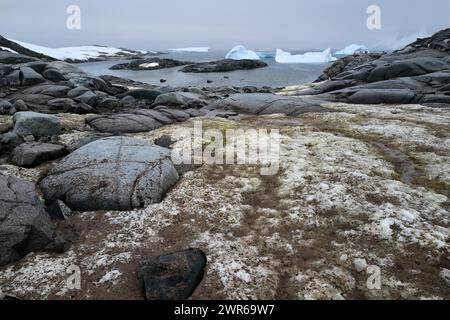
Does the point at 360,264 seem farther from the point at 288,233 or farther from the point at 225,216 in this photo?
the point at 225,216

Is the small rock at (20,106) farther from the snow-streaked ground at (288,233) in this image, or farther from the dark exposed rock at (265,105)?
the dark exposed rock at (265,105)

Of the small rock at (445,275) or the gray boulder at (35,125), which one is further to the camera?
the gray boulder at (35,125)

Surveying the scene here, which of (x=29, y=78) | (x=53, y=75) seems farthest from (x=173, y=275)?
(x=53, y=75)

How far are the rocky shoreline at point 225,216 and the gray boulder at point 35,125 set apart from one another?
0.19ft

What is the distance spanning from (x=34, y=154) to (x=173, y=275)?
32.1ft

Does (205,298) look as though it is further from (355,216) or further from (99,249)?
(355,216)

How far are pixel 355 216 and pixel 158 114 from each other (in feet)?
54.7

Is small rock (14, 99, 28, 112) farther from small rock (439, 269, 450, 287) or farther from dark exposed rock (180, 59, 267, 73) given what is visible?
dark exposed rock (180, 59, 267, 73)

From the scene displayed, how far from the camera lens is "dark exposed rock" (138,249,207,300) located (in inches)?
320

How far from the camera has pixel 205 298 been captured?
8102mm

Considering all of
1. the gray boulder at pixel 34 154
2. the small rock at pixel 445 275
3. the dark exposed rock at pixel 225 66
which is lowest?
the small rock at pixel 445 275

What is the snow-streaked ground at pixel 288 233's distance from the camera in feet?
27.7

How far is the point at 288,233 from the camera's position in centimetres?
1058

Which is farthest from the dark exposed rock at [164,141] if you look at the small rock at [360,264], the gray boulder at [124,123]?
the small rock at [360,264]
